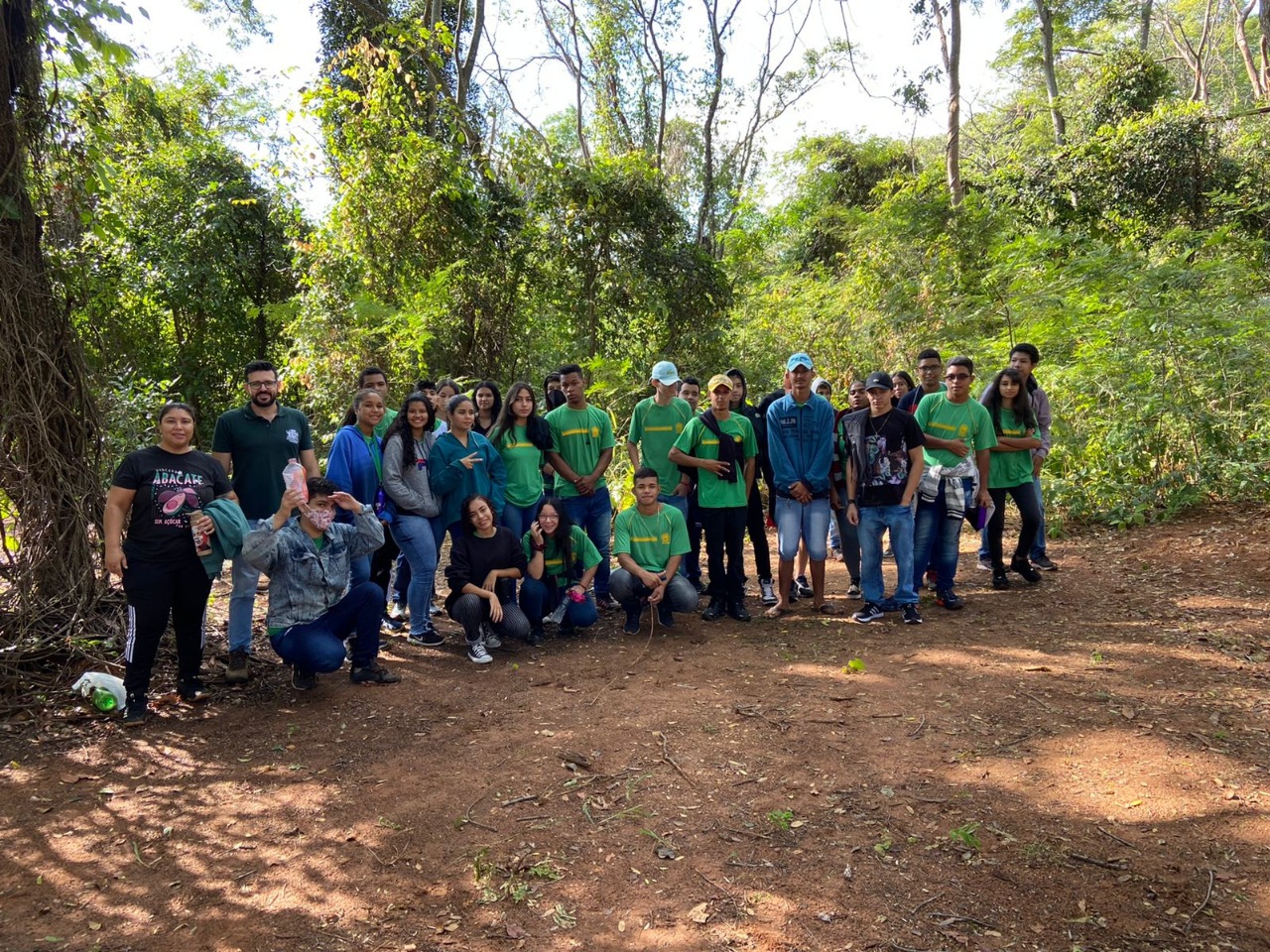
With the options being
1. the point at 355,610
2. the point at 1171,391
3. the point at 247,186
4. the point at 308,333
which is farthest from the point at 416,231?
the point at 1171,391

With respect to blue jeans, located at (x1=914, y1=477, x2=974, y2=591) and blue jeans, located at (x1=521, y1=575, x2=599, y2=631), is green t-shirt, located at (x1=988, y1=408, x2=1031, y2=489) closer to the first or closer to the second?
blue jeans, located at (x1=914, y1=477, x2=974, y2=591)

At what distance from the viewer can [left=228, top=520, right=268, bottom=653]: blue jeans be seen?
15.9 ft

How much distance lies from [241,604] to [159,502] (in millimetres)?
860

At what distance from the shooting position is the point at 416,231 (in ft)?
38.2

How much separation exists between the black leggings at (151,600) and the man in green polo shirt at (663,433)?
10.4 feet

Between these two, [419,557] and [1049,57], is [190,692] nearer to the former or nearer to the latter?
[419,557]

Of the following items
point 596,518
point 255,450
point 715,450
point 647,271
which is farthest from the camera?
point 647,271

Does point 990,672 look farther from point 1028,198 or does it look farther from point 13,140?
point 1028,198

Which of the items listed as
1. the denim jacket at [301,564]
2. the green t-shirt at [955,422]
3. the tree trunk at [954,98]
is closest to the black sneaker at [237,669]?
the denim jacket at [301,564]

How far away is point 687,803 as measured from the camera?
3406mm

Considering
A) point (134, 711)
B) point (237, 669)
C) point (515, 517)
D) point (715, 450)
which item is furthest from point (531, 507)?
point (134, 711)

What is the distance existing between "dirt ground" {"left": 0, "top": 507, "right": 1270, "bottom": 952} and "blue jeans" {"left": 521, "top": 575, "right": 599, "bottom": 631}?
46 centimetres

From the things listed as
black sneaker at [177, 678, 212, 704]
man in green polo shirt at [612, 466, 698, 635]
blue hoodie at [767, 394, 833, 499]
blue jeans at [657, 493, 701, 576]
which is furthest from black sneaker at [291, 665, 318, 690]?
blue hoodie at [767, 394, 833, 499]

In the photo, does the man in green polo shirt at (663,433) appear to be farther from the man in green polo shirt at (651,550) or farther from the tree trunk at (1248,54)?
the tree trunk at (1248,54)
